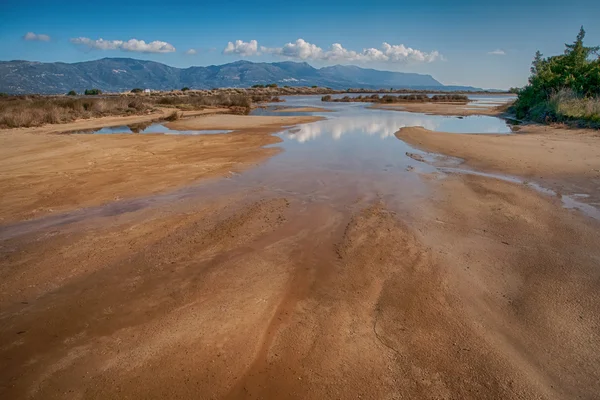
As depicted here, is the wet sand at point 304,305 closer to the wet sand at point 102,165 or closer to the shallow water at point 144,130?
the wet sand at point 102,165

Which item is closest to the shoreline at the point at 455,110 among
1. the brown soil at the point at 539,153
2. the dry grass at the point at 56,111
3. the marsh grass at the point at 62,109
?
the brown soil at the point at 539,153

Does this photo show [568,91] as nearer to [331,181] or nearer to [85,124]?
[331,181]

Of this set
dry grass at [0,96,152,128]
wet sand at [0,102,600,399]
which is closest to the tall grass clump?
wet sand at [0,102,600,399]

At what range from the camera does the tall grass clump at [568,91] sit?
20672mm

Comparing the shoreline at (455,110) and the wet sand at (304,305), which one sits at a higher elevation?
the shoreline at (455,110)

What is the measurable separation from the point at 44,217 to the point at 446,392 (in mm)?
7963

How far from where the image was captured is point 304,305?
14.4 ft

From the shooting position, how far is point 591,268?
5.27m

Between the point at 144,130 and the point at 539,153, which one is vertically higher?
the point at 539,153

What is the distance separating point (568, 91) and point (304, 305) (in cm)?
2775

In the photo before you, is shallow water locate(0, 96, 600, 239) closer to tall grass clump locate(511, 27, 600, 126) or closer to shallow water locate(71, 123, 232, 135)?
shallow water locate(71, 123, 232, 135)

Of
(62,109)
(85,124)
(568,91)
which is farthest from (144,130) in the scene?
(568,91)

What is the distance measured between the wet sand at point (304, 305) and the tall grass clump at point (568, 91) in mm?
17598

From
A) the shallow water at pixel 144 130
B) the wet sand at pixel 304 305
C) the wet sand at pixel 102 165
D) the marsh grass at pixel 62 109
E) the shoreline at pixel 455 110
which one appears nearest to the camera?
the wet sand at pixel 304 305
